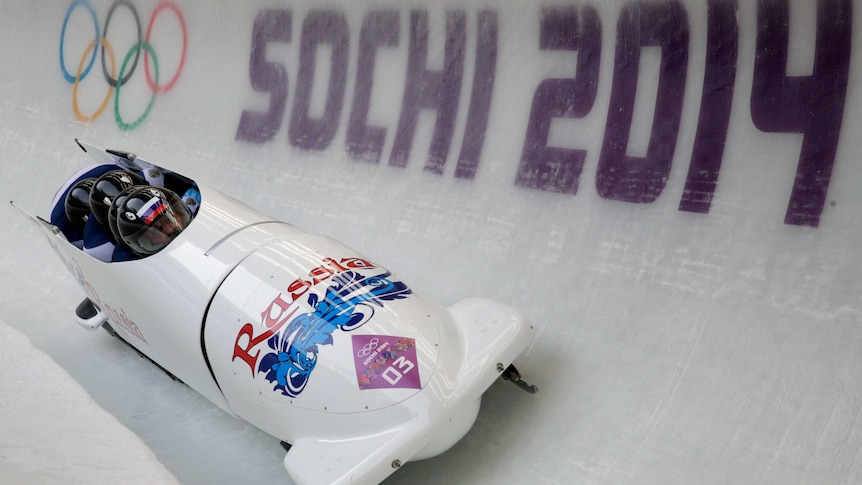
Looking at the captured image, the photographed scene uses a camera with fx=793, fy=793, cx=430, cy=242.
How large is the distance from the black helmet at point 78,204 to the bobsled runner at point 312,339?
2.09 ft

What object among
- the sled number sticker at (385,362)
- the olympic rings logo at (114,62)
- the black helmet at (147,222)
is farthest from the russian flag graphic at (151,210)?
the olympic rings logo at (114,62)

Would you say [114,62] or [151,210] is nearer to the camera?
[151,210]

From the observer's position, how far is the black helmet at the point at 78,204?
3.82 metres

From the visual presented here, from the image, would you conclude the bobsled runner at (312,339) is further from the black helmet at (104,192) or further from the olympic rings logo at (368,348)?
the black helmet at (104,192)

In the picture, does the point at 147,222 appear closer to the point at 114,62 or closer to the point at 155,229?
the point at 155,229

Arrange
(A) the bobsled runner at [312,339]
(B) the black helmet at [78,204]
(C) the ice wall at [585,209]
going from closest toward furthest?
1. (A) the bobsled runner at [312,339]
2. (C) the ice wall at [585,209]
3. (B) the black helmet at [78,204]

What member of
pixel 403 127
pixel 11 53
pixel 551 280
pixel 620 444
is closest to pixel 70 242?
pixel 403 127

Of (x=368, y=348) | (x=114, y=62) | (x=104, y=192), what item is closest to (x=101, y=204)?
(x=104, y=192)

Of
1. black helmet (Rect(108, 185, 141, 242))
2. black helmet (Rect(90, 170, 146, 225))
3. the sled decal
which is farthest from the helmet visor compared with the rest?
the sled decal

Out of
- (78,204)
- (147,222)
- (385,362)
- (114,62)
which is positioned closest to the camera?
(385,362)

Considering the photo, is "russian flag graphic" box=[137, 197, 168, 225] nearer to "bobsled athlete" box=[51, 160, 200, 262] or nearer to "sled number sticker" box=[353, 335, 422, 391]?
"bobsled athlete" box=[51, 160, 200, 262]

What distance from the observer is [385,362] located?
256 cm

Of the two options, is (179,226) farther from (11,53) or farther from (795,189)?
(11,53)

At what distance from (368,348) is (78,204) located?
6.60 feet
